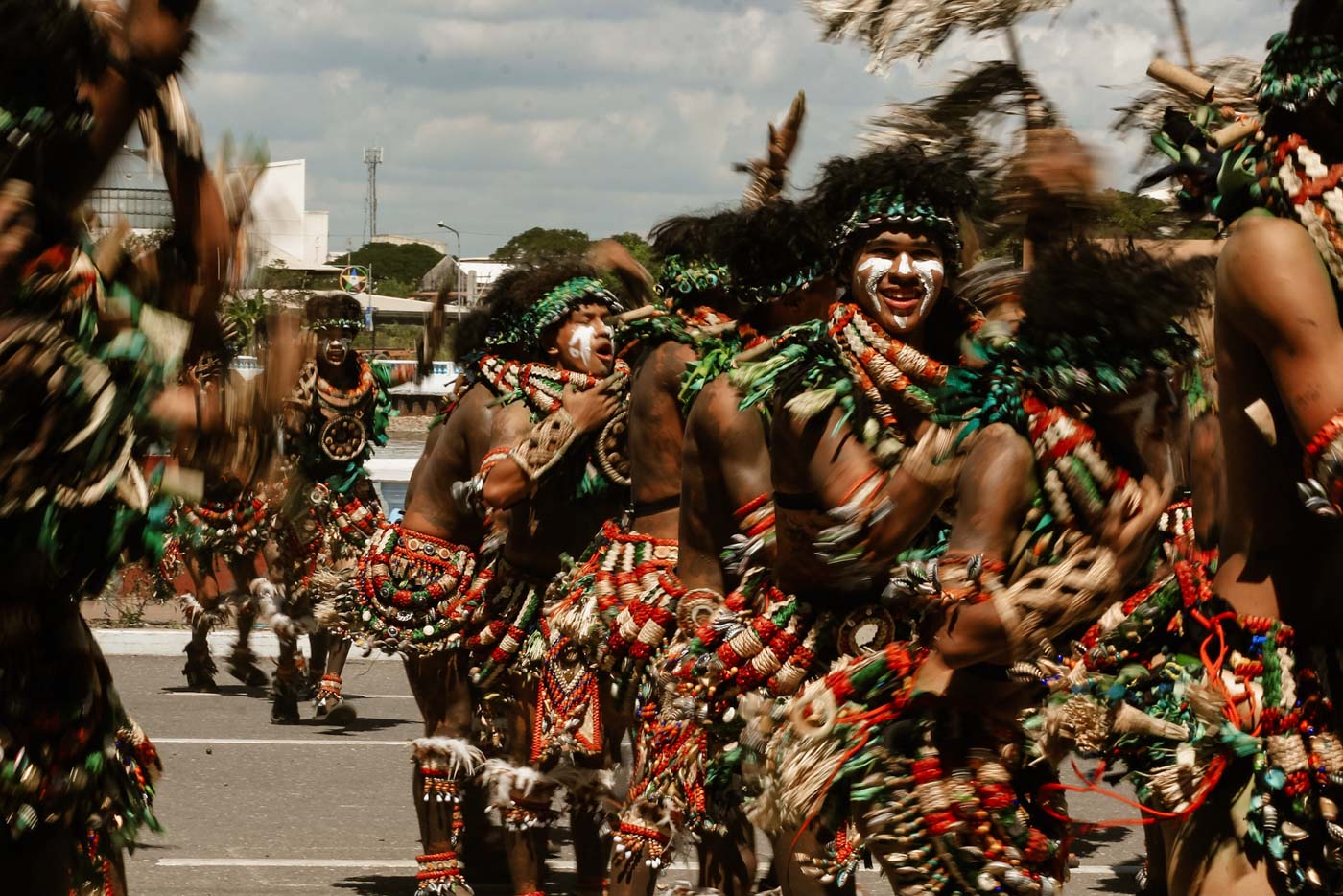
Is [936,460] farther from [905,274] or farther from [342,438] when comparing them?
[342,438]

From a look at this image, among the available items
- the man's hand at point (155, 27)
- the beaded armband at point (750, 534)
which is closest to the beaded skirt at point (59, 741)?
the man's hand at point (155, 27)

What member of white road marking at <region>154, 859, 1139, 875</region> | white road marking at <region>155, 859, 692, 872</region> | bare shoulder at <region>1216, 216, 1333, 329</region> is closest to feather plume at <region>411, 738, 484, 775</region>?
white road marking at <region>154, 859, 1139, 875</region>

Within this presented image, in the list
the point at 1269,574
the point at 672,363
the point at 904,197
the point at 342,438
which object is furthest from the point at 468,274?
the point at 1269,574

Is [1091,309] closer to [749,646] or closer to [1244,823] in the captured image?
[1244,823]

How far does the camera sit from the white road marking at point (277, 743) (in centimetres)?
1143

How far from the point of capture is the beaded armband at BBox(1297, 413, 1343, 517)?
3.19 meters

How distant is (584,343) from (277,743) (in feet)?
15.9

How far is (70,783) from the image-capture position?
3523 mm

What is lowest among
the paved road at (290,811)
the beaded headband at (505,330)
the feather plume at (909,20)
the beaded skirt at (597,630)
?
the paved road at (290,811)

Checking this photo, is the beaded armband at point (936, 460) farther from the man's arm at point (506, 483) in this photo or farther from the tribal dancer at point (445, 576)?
the tribal dancer at point (445, 576)

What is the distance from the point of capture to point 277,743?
11539 millimetres

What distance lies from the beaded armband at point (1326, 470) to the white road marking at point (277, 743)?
28.8 feet

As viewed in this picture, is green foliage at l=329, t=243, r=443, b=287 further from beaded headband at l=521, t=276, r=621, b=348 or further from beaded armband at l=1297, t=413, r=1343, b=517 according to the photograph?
beaded armband at l=1297, t=413, r=1343, b=517

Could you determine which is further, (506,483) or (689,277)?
(506,483)
